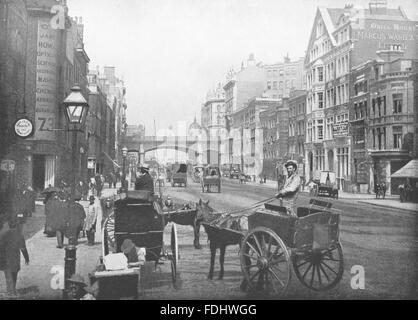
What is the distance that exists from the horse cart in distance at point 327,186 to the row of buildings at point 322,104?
0.32 metres

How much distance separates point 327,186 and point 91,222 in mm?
7647

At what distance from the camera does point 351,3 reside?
10531 mm

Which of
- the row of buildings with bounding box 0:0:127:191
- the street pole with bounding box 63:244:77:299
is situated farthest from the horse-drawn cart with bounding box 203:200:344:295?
the row of buildings with bounding box 0:0:127:191

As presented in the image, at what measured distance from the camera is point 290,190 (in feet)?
26.7

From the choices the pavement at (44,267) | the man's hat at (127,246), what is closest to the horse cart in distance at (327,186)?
the pavement at (44,267)

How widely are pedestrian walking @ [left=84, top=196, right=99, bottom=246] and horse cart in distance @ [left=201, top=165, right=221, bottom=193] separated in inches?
132

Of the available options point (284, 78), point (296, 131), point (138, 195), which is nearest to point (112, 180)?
point (138, 195)

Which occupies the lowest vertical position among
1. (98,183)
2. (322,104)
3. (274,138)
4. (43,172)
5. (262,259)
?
(262,259)

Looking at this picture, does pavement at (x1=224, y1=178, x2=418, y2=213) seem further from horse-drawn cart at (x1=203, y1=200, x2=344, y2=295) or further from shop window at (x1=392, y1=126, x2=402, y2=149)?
horse-drawn cart at (x1=203, y1=200, x2=344, y2=295)

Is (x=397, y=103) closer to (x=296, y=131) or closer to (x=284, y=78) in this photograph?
(x=284, y=78)

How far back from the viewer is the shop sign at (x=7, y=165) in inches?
381

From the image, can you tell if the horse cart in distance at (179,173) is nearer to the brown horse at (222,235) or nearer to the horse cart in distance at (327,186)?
the brown horse at (222,235)

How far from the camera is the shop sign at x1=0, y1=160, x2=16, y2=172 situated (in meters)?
9.69
